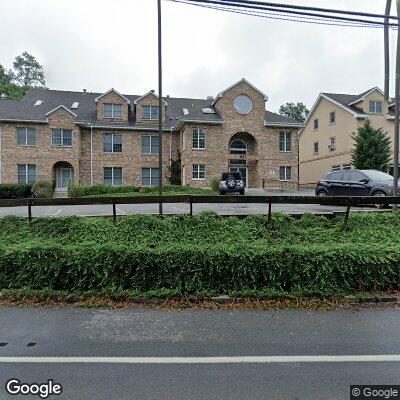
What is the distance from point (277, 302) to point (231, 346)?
1.75 meters

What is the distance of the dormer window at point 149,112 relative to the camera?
3045cm

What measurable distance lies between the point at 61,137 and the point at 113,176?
5477 mm

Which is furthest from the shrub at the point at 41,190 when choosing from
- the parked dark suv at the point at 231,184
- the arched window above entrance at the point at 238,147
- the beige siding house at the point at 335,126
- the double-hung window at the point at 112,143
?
the beige siding house at the point at 335,126

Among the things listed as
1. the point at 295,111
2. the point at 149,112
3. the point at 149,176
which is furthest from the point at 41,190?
the point at 295,111

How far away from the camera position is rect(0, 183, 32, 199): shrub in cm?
2489

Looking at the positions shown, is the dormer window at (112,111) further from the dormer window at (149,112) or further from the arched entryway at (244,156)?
the arched entryway at (244,156)

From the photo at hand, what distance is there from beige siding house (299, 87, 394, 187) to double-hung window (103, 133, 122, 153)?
70.0 feet

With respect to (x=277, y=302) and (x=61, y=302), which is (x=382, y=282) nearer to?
(x=277, y=302)

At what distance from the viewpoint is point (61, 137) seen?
1099 inches

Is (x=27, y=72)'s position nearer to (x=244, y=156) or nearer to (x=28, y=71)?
(x=28, y=71)

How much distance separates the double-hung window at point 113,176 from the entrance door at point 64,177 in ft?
9.87

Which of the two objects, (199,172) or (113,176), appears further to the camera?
(113,176)

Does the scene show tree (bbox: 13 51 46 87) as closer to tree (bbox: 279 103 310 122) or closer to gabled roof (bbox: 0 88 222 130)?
gabled roof (bbox: 0 88 222 130)

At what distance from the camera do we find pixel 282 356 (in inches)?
139
